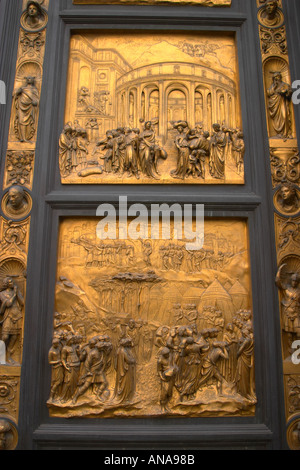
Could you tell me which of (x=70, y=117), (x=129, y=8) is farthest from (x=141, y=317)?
(x=129, y=8)

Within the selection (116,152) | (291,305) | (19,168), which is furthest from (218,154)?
(19,168)

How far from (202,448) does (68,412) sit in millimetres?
1911

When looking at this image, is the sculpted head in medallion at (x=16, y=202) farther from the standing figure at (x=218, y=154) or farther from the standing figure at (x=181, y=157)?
the standing figure at (x=218, y=154)

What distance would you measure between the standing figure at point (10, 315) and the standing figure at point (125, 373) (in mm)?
1482

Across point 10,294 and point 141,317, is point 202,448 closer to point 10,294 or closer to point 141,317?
point 141,317

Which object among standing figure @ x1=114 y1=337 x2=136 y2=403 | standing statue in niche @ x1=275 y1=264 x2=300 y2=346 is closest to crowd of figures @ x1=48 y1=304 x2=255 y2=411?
standing figure @ x1=114 y1=337 x2=136 y2=403

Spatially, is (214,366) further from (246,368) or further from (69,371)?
(69,371)

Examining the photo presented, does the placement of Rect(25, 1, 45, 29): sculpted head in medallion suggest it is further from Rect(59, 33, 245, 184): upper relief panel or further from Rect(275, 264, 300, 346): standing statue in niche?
Rect(275, 264, 300, 346): standing statue in niche

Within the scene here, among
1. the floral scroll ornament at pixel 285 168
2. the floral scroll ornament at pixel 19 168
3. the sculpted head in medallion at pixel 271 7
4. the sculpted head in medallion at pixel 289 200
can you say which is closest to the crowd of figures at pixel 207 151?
the floral scroll ornament at pixel 285 168

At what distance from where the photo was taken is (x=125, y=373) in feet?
19.4

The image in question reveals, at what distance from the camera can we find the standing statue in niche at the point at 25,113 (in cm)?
664

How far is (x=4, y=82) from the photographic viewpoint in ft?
22.3

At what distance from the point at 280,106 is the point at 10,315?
206 inches

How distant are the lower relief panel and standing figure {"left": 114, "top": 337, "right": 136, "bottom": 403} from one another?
1 centimetres
